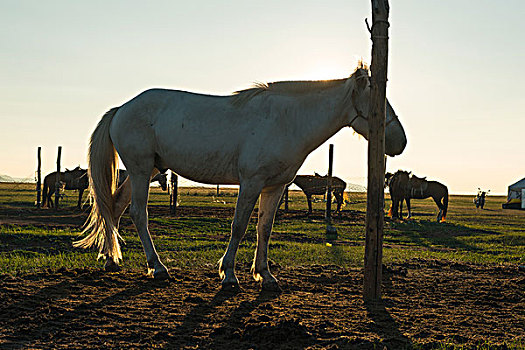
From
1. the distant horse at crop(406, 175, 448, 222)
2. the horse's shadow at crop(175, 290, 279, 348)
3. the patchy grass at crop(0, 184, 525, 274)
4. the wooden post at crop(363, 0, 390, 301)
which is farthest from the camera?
the distant horse at crop(406, 175, 448, 222)

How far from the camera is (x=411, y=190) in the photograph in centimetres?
2419

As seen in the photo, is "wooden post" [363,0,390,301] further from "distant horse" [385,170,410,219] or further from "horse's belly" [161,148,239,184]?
"distant horse" [385,170,410,219]

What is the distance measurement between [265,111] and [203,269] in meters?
2.64

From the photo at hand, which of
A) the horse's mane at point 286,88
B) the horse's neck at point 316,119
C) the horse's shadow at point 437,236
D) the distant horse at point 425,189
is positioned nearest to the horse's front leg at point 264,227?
the horse's neck at point 316,119

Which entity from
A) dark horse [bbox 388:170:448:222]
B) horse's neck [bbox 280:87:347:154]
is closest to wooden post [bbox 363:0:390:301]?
horse's neck [bbox 280:87:347:154]

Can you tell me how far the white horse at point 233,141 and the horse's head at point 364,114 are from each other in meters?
0.01

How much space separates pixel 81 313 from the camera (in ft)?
14.0

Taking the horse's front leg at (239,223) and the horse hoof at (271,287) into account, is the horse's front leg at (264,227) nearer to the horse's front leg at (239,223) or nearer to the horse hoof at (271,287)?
the horse hoof at (271,287)

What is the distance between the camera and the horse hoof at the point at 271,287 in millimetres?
5654

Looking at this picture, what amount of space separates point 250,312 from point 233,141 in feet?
7.10

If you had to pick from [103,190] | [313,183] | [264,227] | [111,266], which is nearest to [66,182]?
[313,183]

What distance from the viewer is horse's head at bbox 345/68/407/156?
5.69 metres

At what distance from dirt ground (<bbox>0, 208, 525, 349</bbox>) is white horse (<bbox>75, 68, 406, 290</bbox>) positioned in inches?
23.5

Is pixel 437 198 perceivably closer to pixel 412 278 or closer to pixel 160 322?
pixel 412 278
